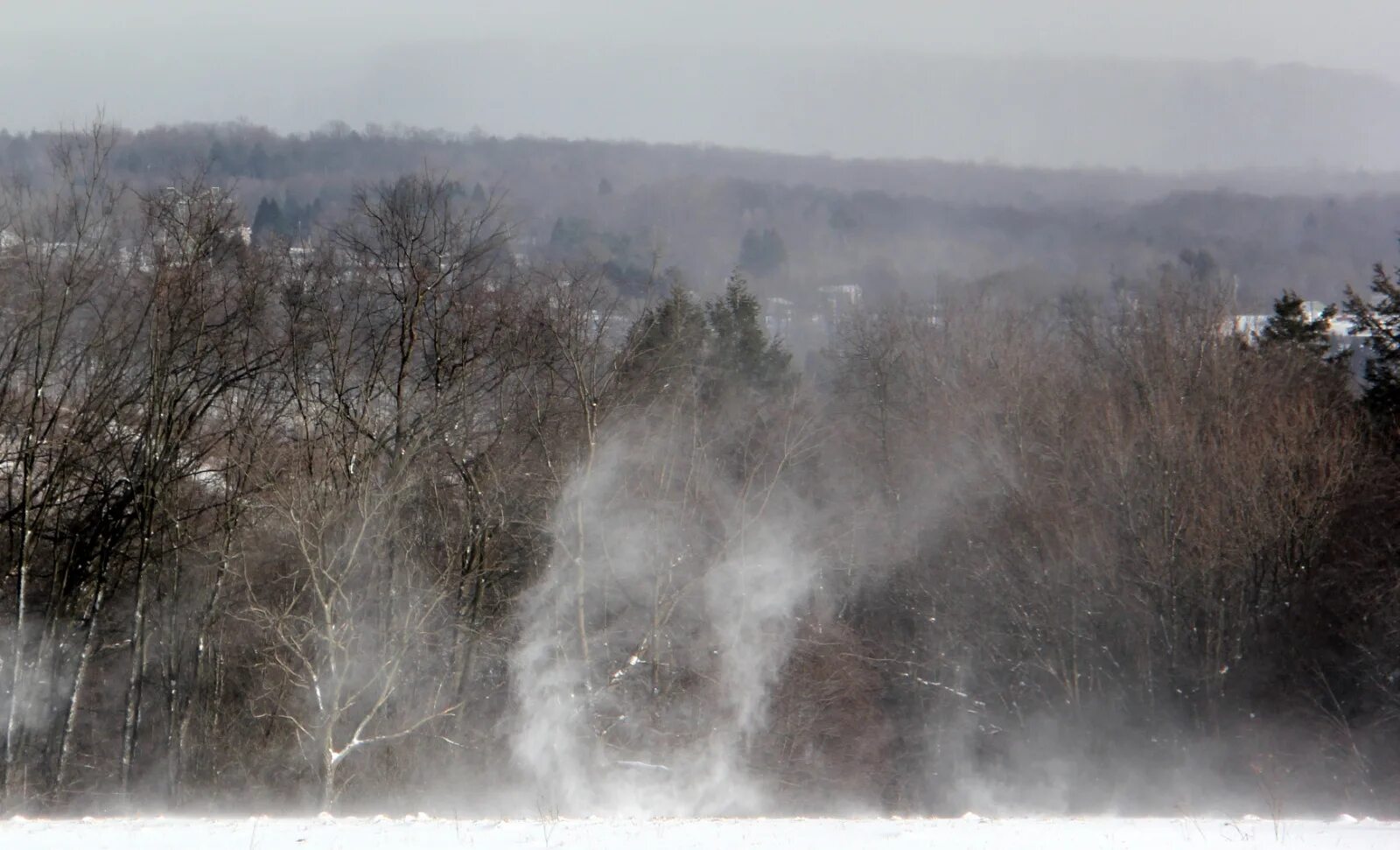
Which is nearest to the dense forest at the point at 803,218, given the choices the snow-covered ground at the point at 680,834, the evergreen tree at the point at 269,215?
the evergreen tree at the point at 269,215

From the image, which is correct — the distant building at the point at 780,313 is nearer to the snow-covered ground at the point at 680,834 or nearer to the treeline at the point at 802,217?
the treeline at the point at 802,217

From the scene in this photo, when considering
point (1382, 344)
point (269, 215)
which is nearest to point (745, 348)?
point (1382, 344)

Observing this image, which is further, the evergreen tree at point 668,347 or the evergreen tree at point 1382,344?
the evergreen tree at point 668,347

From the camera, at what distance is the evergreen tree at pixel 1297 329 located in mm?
23302

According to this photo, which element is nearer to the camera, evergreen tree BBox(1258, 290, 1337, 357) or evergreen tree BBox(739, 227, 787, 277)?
evergreen tree BBox(1258, 290, 1337, 357)

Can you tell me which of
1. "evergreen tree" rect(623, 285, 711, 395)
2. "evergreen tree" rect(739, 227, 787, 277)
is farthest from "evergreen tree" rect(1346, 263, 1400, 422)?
"evergreen tree" rect(739, 227, 787, 277)

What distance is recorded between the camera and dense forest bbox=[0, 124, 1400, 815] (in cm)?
1351

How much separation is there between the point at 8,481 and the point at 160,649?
361 cm

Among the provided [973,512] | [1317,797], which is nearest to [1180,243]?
[973,512]

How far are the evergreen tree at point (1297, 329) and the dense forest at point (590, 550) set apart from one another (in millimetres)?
1015

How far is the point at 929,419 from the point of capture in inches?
884

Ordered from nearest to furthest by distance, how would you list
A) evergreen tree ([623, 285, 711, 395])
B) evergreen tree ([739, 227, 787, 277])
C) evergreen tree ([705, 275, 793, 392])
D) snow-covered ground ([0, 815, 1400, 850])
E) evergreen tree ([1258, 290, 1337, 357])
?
snow-covered ground ([0, 815, 1400, 850])
evergreen tree ([623, 285, 711, 395])
evergreen tree ([1258, 290, 1337, 357])
evergreen tree ([705, 275, 793, 392])
evergreen tree ([739, 227, 787, 277])

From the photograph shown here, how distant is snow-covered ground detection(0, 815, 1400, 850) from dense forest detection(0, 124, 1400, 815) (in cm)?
299

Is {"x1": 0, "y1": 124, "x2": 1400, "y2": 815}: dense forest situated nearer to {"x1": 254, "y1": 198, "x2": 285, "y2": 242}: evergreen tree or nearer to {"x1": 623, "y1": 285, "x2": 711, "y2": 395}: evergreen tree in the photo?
{"x1": 623, "y1": 285, "x2": 711, "y2": 395}: evergreen tree
